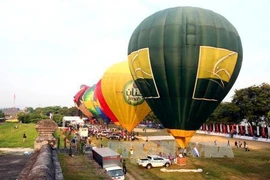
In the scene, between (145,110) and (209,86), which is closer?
(209,86)

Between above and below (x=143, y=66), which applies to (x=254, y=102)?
below

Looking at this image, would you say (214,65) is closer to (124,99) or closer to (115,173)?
(115,173)

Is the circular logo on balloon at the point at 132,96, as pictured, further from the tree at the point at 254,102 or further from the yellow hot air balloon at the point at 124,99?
the tree at the point at 254,102

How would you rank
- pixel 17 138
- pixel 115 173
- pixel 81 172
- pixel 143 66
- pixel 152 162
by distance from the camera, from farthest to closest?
pixel 17 138
pixel 143 66
pixel 152 162
pixel 115 173
pixel 81 172

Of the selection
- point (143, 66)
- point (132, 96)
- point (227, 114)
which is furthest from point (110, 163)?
point (227, 114)

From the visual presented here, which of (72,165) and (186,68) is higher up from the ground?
(186,68)

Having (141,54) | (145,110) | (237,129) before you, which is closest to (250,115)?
(237,129)

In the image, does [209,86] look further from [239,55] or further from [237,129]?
[237,129]
